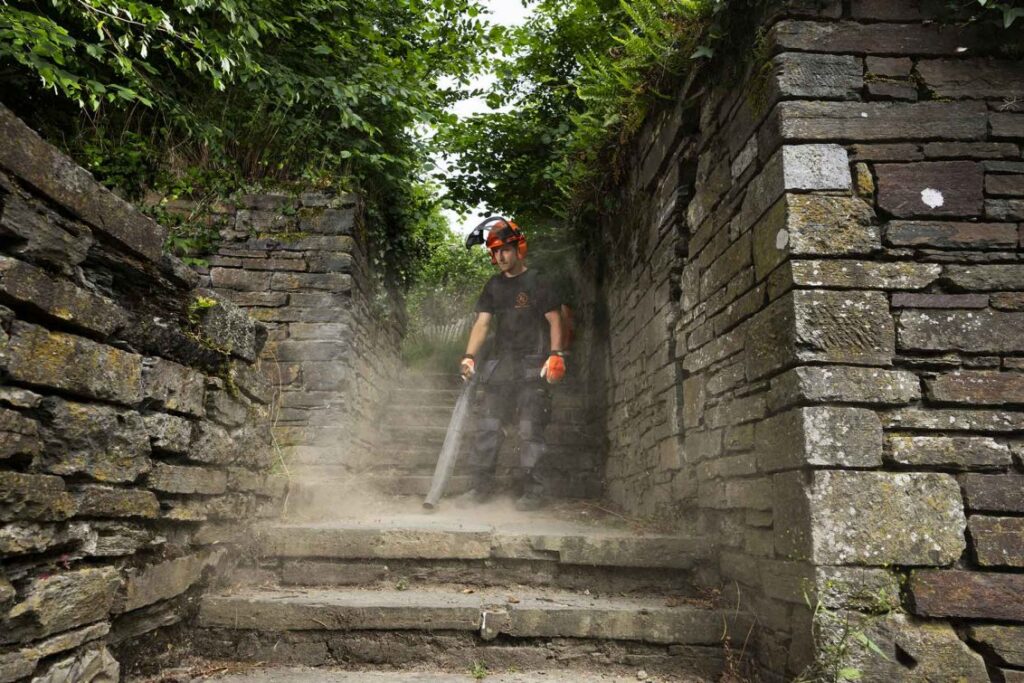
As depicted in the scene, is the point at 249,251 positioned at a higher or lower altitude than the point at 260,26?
lower

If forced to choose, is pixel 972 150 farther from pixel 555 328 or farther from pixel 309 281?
pixel 309 281

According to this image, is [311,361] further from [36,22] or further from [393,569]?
[36,22]

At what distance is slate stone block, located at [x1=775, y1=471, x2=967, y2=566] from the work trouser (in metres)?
2.69

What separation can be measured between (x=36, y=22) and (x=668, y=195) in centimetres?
367

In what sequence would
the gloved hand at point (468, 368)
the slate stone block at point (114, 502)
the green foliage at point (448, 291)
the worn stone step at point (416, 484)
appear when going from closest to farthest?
the slate stone block at point (114, 502) → the gloved hand at point (468, 368) → the worn stone step at point (416, 484) → the green foliage at point (448, 291)

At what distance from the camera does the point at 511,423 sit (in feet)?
16.8

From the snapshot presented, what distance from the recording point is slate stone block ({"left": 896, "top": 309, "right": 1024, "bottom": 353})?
228 centimetres

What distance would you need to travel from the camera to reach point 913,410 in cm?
226

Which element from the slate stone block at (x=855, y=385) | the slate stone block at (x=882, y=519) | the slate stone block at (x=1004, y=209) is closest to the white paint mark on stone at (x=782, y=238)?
the slate stone block at (x=855, y=385)

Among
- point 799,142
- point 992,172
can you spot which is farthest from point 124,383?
point 992,172

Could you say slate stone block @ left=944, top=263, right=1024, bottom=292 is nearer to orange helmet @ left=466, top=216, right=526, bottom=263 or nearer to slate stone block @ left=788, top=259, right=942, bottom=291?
slate stone block @ left=788, top=259, right=942, bottom=291

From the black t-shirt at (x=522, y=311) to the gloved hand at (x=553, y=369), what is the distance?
35 cm

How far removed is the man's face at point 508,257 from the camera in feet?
16.6

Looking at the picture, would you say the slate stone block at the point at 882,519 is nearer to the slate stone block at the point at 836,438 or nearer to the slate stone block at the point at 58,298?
the slate stone block at the point at 836,438
